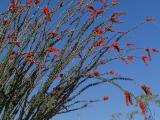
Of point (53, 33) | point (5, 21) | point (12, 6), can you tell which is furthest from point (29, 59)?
point (12, 6)

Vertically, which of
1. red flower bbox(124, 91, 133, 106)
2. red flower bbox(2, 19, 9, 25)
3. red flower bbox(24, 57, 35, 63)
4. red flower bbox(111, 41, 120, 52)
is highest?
red flower bbox(2, 19, 9, 25)

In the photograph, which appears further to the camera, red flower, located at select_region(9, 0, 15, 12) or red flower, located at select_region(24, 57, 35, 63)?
red flower, located at select_region(9, 0, 15, 12)

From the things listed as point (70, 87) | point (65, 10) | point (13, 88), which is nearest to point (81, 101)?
point (70, 87)

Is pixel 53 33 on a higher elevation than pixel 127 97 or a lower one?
higher

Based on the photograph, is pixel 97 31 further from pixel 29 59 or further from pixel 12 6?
pixel 12 6

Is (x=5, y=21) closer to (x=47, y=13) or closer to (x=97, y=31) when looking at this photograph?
(x=47, y=13)

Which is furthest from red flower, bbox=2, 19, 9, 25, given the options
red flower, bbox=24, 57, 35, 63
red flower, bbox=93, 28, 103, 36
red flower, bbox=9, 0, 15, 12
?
red flower, bbox=93, 28, 103, 36

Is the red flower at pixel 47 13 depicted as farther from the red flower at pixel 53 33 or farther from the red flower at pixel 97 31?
the red flower at pixel 97 31

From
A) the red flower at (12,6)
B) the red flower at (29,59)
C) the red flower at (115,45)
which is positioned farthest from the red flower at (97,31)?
the red flower at (12,6)

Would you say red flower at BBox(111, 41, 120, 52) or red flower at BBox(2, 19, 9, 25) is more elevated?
red flower at BBox(2, 19, 9, 25)

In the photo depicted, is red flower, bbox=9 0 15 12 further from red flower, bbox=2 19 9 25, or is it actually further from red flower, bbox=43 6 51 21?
red flower, bbox=43 6 51 21

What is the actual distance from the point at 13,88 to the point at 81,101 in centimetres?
66

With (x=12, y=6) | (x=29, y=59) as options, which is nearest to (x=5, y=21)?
(x=12, y=6)

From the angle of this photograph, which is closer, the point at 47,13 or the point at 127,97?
the point at 127,97
